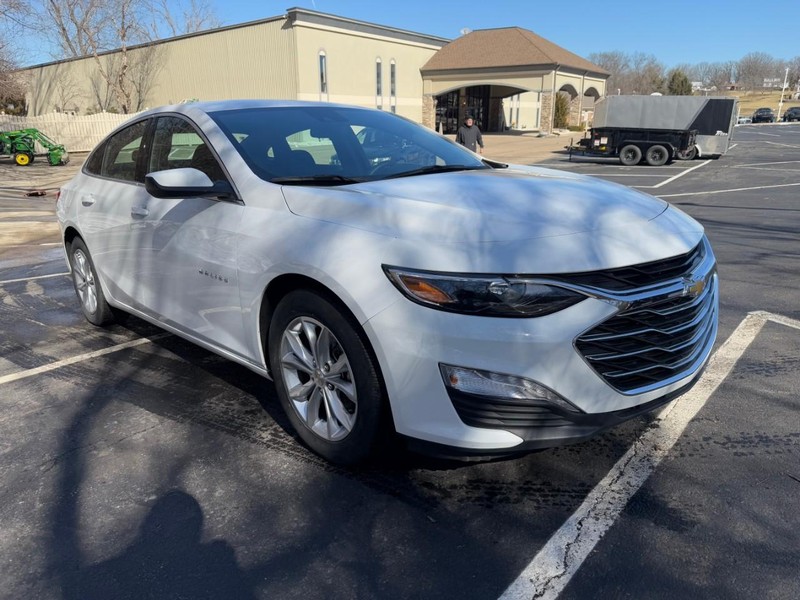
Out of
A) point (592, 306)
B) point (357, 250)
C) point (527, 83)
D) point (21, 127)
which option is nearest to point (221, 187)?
point (357, 250)

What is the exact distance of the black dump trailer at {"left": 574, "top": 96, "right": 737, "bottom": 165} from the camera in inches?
953

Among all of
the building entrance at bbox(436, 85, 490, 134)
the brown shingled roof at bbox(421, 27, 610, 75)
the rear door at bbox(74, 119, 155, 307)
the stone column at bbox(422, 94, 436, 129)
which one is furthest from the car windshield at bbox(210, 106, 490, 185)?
the building entrance at bbox(436, 85, 490, 134)

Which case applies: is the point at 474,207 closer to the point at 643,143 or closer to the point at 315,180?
the point at 315,180

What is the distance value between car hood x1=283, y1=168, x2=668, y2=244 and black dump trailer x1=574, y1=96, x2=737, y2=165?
23167 millimetres

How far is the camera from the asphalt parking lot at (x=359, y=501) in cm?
232

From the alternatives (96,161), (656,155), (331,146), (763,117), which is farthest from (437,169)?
(763,117)

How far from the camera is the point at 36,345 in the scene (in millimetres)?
4898

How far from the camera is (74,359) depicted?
456cm

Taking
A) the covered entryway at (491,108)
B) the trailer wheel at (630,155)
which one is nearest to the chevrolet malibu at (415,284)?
the trailer wheel at (630,155)

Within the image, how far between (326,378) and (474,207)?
3.41 feet

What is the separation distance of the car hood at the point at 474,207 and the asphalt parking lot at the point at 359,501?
46.5 inches

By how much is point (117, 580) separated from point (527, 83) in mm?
42855

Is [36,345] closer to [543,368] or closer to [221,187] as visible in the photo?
[221,187]

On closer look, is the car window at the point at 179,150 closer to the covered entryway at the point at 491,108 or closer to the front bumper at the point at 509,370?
the front bumper at the point at 509,370
